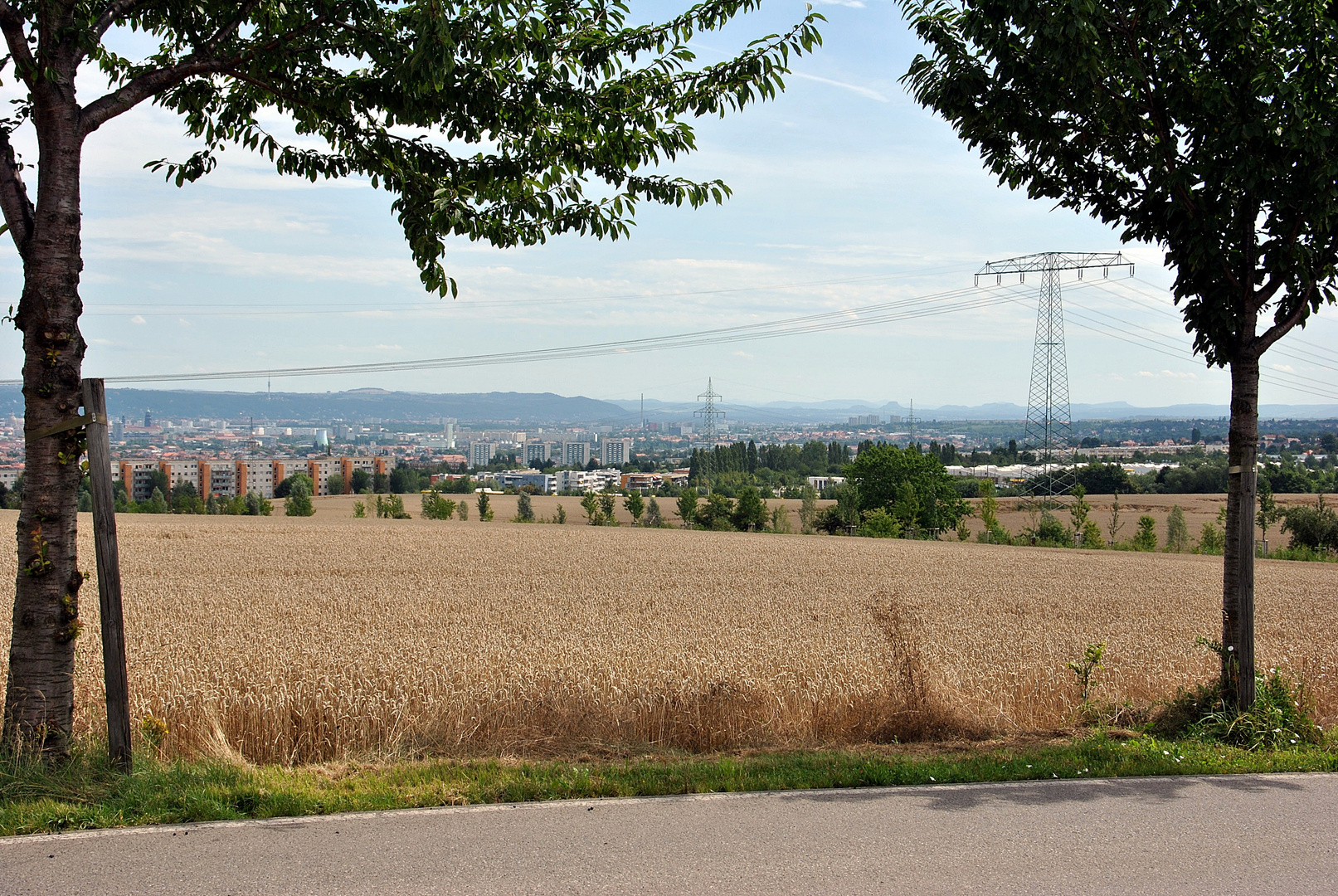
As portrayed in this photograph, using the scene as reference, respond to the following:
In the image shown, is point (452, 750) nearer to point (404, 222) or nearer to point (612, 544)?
point (404, 222)

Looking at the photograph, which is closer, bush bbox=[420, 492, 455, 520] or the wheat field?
the wheat field

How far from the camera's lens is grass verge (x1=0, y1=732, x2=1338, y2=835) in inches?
220

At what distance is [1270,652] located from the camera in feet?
42.9

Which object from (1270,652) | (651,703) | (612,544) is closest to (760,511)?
(612,544)

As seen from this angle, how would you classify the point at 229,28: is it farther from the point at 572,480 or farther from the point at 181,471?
the point at 572,480

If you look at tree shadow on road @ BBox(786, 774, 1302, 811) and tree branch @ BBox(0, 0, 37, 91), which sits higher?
tree branch @ BBox(0, 0, 37, 91)

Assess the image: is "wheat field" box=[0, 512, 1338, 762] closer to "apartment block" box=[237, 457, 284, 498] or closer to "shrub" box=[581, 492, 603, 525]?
"shrub" box=[581, 492, 603, 525]

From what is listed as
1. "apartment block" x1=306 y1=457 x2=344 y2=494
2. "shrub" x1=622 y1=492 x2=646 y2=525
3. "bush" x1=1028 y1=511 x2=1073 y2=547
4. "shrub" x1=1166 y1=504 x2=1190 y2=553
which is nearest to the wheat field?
"shrub" x1=1166 y1=504 x2=1190 y2=553

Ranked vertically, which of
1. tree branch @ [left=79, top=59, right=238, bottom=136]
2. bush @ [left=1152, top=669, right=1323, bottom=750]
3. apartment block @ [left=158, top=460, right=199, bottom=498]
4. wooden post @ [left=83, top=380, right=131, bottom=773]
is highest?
tree branch @ [left=79, top=59, right=238, bottom=136]

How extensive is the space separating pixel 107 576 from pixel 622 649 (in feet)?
22.0

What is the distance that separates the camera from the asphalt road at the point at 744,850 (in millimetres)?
4637

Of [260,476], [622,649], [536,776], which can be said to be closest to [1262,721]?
[536,776]

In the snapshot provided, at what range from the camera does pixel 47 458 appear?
6086 millimetres

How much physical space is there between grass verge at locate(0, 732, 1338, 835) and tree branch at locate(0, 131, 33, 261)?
3571 millimetres
